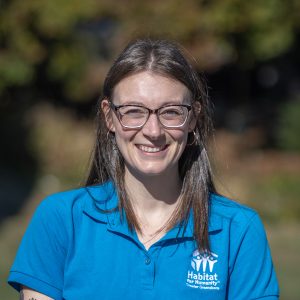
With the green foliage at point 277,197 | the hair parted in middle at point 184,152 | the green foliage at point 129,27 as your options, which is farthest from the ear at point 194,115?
the green foliage at point 129,27

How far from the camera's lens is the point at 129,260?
2.64m

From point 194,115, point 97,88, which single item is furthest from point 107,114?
point 97,88

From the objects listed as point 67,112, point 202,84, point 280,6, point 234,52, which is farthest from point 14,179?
point 202,84

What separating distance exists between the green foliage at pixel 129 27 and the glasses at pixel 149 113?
8.05 meters

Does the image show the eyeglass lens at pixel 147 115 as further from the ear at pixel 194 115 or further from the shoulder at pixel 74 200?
the shoulder at pixel 74 200

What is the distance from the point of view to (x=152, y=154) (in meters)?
2.68

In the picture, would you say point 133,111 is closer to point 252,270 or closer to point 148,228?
point 148,228

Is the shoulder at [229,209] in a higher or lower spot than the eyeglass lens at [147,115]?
lower

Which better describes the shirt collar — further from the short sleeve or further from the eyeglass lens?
the eyeglass lens

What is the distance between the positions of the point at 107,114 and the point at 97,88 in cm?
983

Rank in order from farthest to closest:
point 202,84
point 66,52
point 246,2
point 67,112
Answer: point 67,112 < point 66,52 < point 246,2 < point 202,84

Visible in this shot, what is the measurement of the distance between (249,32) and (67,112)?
3.86m

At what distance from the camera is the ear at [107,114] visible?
9.27 feet

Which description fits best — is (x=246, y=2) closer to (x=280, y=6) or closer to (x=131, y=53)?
(x=280, y=6)
